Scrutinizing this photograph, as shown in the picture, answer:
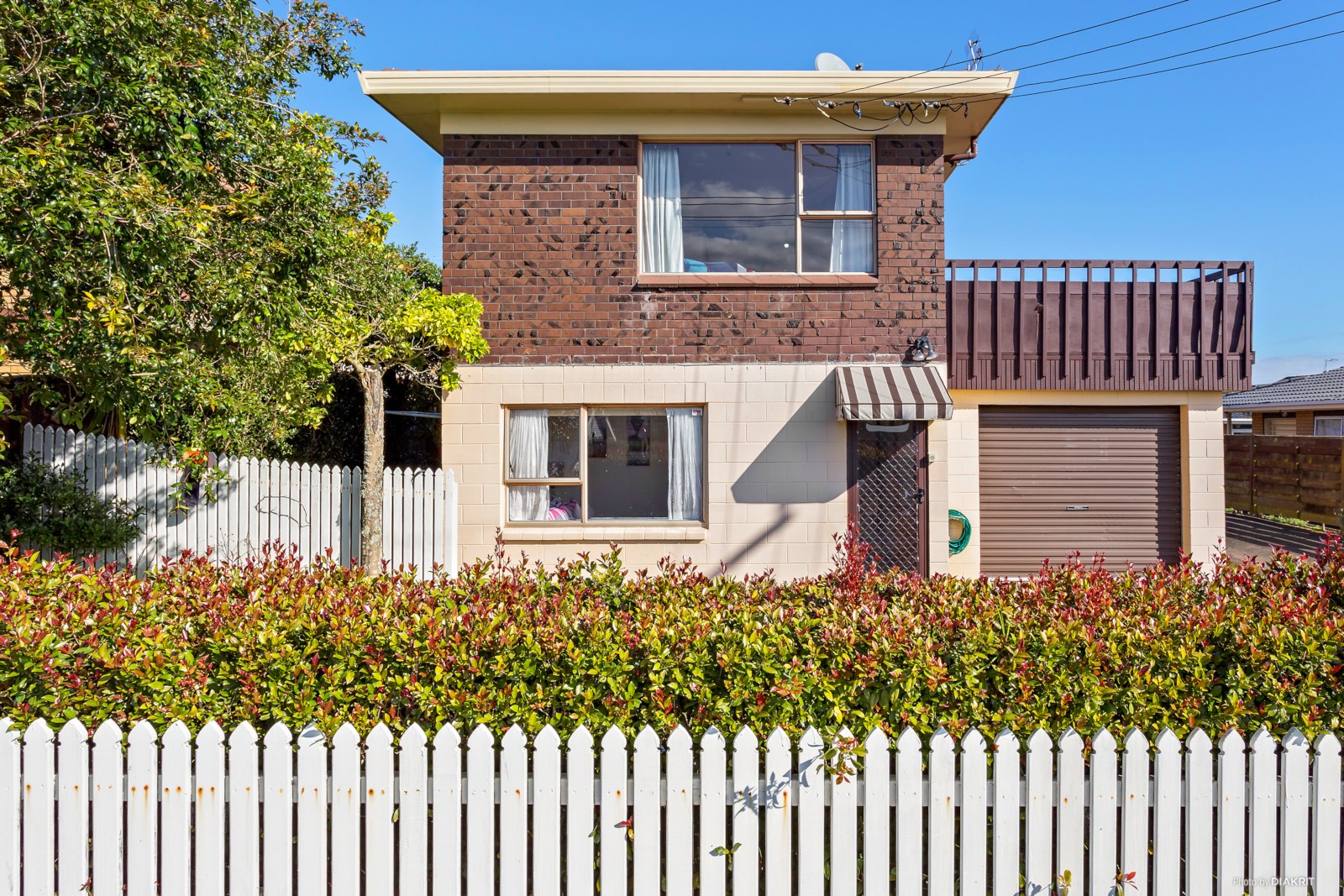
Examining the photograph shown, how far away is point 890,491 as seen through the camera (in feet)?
31.5

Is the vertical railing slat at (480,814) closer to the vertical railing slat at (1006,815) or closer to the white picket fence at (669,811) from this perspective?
the white picket fence at (669,811)

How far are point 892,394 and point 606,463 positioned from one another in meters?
3.40

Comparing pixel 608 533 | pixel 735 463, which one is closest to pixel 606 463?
A: pixel 608 533

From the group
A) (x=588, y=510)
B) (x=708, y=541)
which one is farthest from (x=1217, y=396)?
(x=588, y=510)

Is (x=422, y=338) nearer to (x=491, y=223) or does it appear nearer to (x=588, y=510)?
(x=491, y=223)

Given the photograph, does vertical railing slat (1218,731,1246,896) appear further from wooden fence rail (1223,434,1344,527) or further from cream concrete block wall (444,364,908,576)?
wooden fence rail (1223,434,1344,527)

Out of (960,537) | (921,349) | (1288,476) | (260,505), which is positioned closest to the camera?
(260,505)

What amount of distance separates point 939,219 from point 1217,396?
455 centimetres

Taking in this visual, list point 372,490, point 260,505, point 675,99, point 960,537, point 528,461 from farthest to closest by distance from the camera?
point 960,537 → point 528,461 → point 675,99 → point 260,505 → point 372,490

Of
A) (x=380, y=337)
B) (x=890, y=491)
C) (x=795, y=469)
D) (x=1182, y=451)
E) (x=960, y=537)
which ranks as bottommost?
(x=960, y=537)

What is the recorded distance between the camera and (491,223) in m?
9.69

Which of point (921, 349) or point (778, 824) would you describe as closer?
point (778, 824)

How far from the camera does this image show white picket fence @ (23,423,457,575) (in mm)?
8664

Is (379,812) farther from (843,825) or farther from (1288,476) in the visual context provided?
(1288,476)
